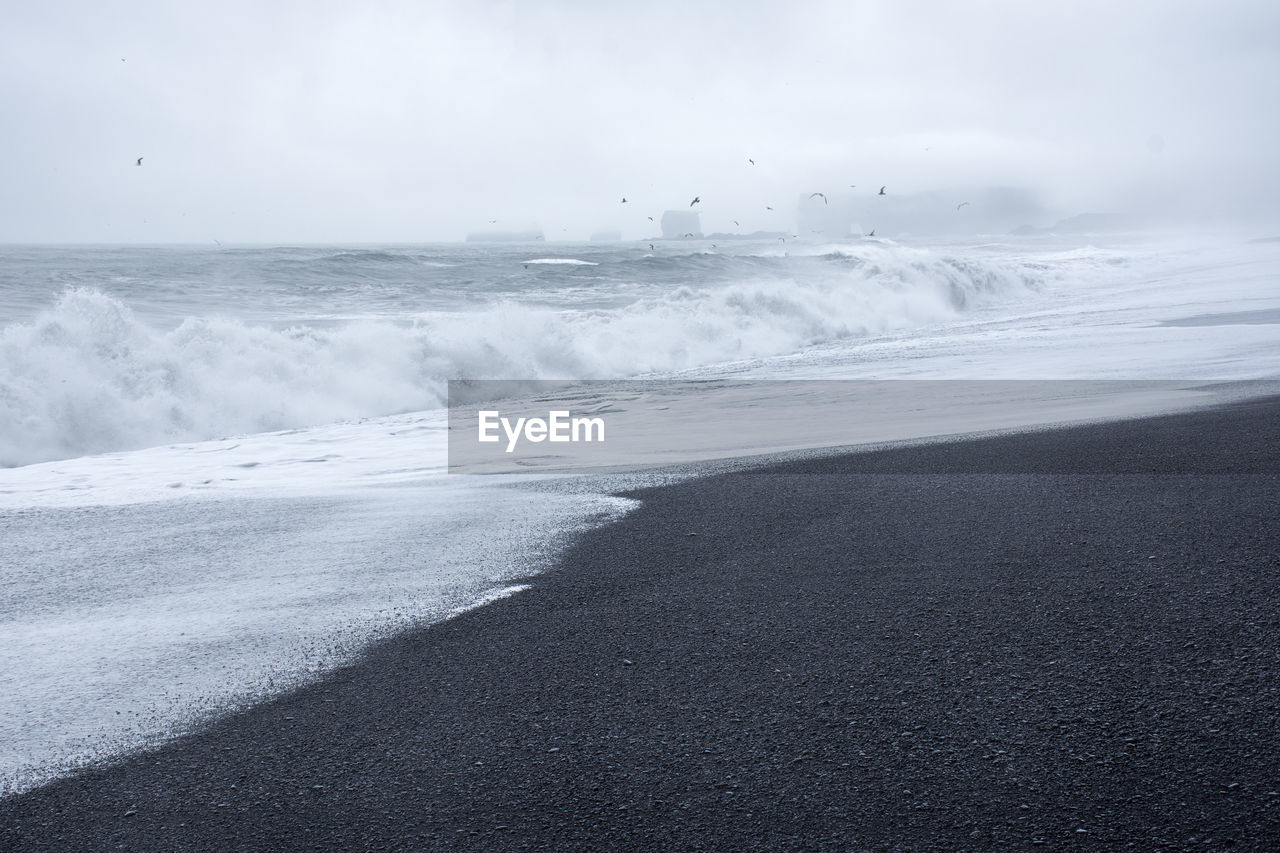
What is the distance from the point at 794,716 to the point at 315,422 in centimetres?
952

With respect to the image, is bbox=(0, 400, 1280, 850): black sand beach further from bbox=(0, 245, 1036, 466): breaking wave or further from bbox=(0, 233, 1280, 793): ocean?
bbox=(0, 245, 1036, 466): breaking wave

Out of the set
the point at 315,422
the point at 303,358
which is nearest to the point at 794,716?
the point at 315,422

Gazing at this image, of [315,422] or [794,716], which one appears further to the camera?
[315,422]

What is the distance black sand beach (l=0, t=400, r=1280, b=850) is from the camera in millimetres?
2170

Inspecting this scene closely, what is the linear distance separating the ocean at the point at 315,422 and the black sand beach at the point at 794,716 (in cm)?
42

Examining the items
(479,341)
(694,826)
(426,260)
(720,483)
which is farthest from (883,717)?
(426,260)

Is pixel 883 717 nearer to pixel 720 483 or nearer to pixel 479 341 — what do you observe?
pixel 720 483

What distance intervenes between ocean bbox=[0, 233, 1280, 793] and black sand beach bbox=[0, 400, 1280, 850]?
420mm

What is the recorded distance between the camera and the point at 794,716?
2650 mm

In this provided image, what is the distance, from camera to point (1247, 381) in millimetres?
8375

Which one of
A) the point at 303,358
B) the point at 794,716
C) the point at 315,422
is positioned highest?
the point at 303,358

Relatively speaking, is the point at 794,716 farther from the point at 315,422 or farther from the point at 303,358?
the point at 303,358

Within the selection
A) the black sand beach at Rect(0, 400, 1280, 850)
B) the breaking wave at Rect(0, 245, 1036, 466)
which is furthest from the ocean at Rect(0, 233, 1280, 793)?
the black sand beach at Rect(0, 400, 1280, 850)

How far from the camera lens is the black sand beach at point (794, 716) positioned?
2.17m
